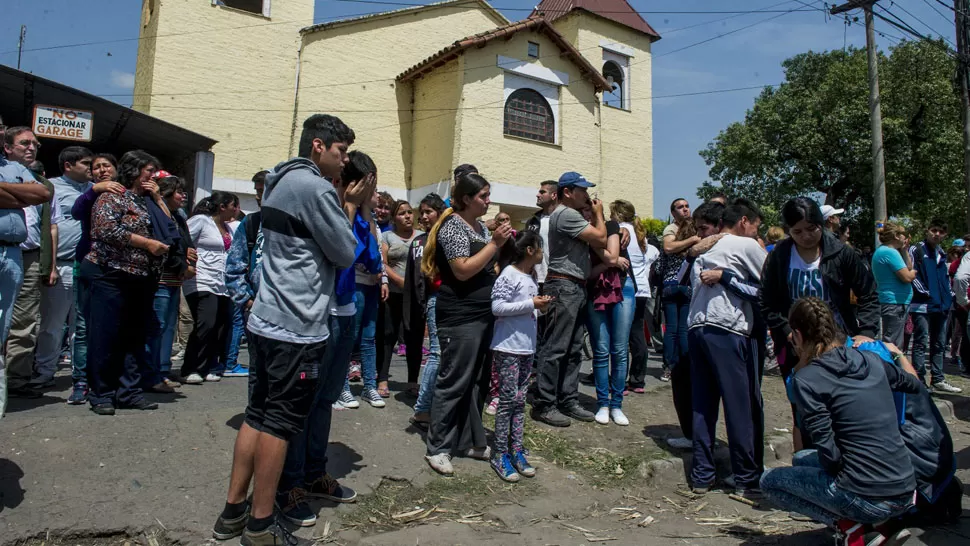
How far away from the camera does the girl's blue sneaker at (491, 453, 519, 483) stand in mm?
4336

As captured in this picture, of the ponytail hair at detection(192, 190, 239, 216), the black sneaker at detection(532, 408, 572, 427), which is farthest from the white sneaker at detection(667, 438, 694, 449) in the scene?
the ponytail hair at detection(192, 190, 239, 216)

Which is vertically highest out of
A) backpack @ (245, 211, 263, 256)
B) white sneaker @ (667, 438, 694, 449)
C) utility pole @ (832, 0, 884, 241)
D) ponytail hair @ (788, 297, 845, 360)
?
utility pole @ (832, 0, 884, 241)

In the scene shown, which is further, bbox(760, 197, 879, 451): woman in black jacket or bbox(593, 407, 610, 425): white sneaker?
bbox(593, 407, 610, 425): white sneaker

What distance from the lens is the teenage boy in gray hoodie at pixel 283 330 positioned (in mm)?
3023

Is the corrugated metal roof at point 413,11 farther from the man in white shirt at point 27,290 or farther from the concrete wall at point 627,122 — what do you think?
the man in white shirt at point 27,290

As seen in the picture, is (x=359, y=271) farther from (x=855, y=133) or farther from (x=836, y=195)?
(x=836, y=195)

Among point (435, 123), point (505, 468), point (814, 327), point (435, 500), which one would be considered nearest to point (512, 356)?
point (505, 468)

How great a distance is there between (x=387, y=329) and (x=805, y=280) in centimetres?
377

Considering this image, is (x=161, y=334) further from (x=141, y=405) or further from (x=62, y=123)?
(x=62, y=123)

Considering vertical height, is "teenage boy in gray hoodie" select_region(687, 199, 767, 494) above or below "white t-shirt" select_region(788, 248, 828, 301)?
below

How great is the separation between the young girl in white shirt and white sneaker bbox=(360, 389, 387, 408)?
1266mm

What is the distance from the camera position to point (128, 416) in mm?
4414

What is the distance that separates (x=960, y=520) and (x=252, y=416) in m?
4.39

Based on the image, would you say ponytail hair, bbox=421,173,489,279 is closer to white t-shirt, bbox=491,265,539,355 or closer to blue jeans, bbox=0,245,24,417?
white t-shirt, bbox=491,265,539,355
